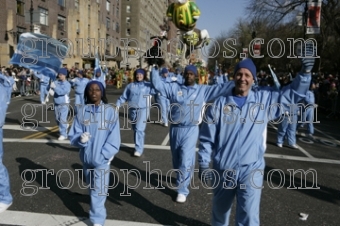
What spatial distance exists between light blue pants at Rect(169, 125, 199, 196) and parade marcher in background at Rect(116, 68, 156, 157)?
2.64 m

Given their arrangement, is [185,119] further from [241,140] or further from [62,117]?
[62,117]

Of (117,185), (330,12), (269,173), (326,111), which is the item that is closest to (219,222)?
(117,185)

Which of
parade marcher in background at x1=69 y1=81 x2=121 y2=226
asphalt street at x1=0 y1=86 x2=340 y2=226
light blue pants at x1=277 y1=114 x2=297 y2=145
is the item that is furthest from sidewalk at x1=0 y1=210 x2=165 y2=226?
light blue pants at x1=277 y1=114 x2=297 y2=145

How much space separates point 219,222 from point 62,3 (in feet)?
149

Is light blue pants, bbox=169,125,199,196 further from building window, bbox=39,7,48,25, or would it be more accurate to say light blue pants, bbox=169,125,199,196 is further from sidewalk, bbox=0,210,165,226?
building window, bbox=39,7,48,25

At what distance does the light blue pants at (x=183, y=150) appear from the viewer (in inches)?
202

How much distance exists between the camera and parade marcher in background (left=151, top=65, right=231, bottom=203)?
16.6 feet

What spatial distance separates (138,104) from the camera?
7887mm

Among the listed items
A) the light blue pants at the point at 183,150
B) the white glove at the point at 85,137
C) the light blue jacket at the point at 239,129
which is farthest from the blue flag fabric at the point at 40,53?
the light blue jacket at the point at 239,129

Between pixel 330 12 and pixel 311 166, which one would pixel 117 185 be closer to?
pixel 311 166

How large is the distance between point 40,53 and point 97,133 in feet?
14.6

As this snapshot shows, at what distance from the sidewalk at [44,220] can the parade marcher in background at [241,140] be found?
1585mm

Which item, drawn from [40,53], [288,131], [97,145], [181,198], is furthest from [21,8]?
[97,145]

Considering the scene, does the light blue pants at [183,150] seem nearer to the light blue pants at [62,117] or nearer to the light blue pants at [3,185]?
the light blue pants at [3,185]
